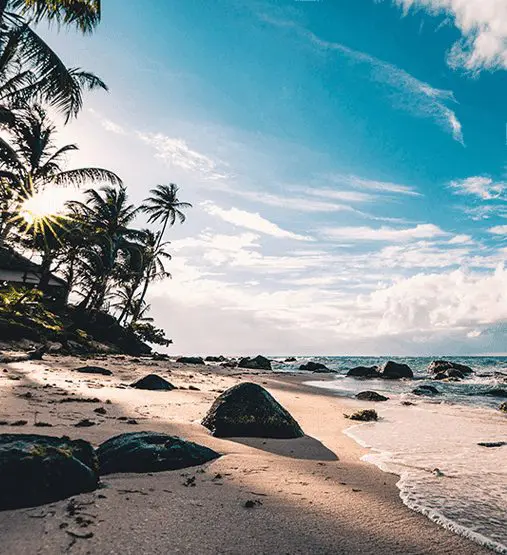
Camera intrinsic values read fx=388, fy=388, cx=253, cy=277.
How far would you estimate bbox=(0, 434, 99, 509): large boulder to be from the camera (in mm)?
2342

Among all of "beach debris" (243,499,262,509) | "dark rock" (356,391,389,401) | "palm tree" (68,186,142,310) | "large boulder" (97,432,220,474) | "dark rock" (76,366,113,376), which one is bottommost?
"dark rock" (356,391,389,401)

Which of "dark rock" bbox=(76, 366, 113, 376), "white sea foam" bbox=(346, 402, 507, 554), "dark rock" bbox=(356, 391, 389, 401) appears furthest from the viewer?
"dark rock" bbox=(356, 391, 389, 401)

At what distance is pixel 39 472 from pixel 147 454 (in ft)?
3.18

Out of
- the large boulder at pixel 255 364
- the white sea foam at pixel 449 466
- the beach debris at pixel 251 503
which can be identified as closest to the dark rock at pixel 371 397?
the white sea foam at pixel 449 466

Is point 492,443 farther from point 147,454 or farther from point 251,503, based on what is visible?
point 147,454

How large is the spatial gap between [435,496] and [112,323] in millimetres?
28390

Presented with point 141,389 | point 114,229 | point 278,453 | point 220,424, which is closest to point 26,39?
point 141,389

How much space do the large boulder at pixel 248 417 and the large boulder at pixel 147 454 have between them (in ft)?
4.90

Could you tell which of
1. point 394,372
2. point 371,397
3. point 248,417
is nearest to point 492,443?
point 248,417

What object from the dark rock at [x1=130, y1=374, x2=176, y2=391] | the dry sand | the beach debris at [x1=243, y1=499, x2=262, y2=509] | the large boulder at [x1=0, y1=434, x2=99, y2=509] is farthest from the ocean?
the dark rock at [x1=130, y1=374, x2=176, y2=391]

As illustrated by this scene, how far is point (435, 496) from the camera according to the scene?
3.21m

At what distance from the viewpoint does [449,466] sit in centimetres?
428

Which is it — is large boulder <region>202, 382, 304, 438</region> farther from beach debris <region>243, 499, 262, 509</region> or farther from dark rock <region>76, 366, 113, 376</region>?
dark rock <region>76, 366, 113, 376</region>

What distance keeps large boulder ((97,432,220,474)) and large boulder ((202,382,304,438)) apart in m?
1.49
